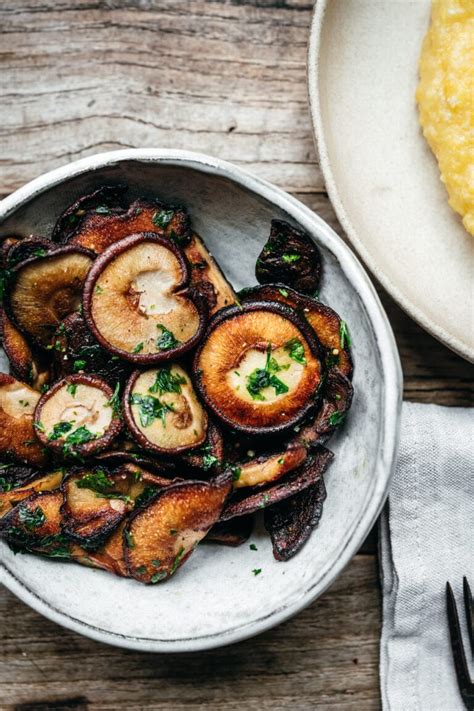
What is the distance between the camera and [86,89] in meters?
1.97

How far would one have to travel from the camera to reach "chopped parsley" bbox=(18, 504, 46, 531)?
1547 mm

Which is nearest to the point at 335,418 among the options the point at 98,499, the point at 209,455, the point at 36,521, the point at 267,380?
the point at 267,380

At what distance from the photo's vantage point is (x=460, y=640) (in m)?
1.90

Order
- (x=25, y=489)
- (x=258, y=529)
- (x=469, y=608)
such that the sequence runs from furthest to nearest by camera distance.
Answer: (x=469, y=608), (x=258, y=529), (x=25, y=489)

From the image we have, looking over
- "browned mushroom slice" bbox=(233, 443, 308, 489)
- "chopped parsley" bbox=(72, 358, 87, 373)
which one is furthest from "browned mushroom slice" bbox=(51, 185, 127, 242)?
"browned mushroom slice" bbox=(233, 443, 308, 489)

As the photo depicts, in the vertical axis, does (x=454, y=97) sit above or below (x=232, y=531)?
above

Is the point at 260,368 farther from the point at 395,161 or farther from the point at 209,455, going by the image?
the point at 395,161

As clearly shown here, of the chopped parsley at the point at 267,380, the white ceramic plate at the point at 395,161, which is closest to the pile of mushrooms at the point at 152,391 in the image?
the chopped parsley at the point at 267,380

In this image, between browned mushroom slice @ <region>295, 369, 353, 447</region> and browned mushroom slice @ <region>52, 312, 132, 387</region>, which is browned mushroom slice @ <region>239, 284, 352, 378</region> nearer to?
browned mushroom slice @ <region>295, 369, 353, 447</region>

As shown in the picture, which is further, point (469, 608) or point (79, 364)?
point (469, 608)

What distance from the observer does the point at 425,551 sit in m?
1.95

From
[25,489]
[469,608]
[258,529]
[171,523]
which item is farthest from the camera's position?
[469,608]

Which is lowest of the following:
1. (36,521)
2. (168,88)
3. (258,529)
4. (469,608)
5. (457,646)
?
(457,646)

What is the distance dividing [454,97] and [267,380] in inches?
33.1
